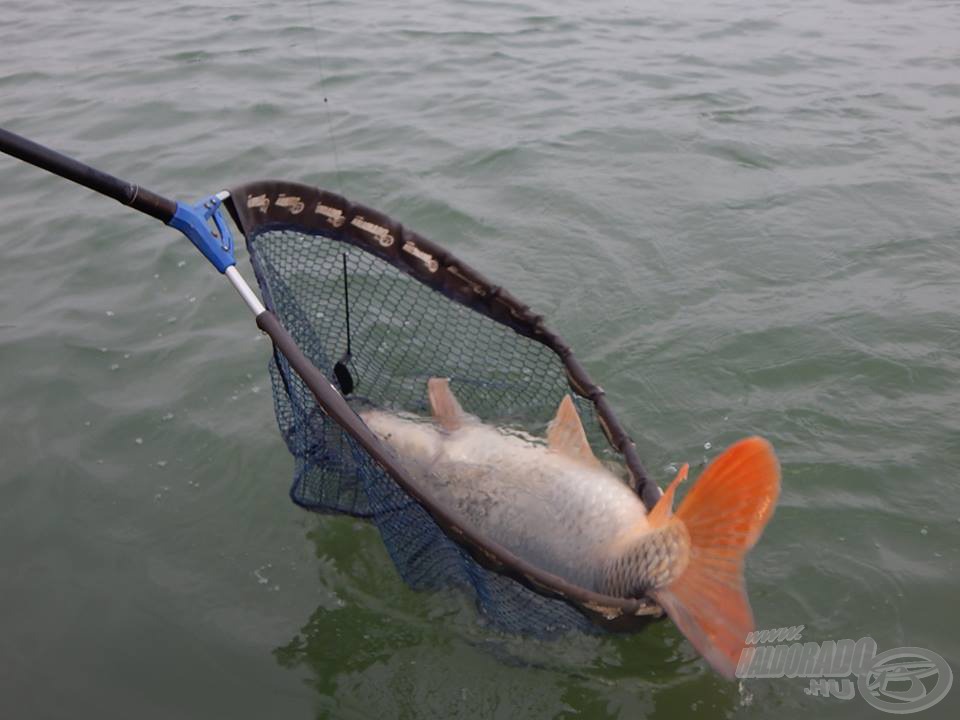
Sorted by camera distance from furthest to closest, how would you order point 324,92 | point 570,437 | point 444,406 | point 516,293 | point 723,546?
point 324,92 → point 516,293 → point 444,406 → point 570,437 → point 723,546

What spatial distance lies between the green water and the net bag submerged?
37 centimetres

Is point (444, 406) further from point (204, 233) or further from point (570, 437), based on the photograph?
point (204, 233)

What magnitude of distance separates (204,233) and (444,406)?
120cm

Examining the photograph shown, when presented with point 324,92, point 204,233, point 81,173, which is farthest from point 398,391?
point 324,92

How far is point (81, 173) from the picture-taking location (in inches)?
97.0

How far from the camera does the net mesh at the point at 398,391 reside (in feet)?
8.84

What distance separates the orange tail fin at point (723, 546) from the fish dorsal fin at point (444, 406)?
1.18m

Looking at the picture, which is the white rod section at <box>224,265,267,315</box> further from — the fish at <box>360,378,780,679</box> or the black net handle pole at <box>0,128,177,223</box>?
the fish at <box>360,378,780,679</box>

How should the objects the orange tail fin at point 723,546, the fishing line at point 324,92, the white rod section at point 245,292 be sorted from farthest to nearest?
1. the fishing line at point 324,92
2. the white rod section at point 245,292
3. the orange tail fin at point 723,546

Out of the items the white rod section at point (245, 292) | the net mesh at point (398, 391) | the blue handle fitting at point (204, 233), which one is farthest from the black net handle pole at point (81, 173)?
the net mesh at point (398, 391)

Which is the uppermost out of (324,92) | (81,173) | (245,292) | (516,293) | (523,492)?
(81,173)

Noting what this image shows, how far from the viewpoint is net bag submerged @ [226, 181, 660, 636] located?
2.46 m

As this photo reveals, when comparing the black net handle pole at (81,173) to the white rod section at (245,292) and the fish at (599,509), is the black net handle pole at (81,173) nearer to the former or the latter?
the white rod section at (245,292)

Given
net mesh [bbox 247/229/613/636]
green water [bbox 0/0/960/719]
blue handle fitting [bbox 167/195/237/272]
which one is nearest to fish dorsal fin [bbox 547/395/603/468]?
net mesh [bbox 247/229/613/636]
